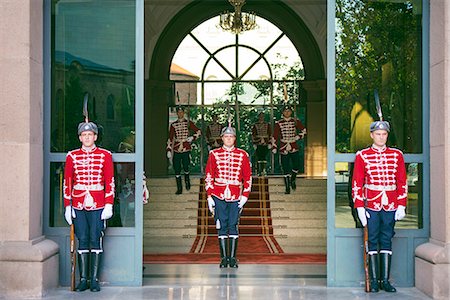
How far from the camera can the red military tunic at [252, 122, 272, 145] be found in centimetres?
1862

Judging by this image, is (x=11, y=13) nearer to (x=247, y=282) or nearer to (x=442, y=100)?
(x=247, y=282)

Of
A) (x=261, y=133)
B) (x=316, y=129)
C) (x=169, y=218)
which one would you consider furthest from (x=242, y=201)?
(x=316, y=129)

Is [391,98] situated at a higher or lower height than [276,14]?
lower

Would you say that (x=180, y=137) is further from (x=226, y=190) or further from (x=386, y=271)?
(x=386, y=271)

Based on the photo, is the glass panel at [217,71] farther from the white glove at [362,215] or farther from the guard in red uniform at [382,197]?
the white glove at [362,215]

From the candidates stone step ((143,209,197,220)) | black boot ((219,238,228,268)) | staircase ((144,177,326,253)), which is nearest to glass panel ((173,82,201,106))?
staircase ((144,177,326,253))

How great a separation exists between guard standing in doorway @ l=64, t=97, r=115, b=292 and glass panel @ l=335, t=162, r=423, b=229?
2380mm

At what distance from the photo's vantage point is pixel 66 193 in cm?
786

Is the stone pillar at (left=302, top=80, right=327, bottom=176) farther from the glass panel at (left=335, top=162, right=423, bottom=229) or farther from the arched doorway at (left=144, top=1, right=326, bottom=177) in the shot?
the glass panel at (left=335, top=162, right=423, bottom=229)

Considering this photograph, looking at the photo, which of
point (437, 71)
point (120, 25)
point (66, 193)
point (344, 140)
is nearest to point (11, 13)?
point (120, 25)

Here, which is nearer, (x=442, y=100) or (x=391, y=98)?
(x=442, y=100)

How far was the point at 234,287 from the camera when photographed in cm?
823

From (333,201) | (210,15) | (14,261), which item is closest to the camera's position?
(14,261)

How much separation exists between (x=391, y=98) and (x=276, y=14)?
11921 mm
